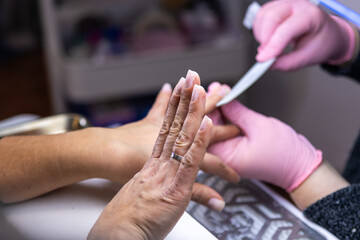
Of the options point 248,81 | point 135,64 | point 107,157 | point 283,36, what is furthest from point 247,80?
point 135,64

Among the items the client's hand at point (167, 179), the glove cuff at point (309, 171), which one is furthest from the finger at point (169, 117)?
the glove cuff at point (309, 171)

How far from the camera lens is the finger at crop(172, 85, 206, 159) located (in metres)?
0.38

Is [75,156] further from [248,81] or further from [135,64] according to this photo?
[135,64]

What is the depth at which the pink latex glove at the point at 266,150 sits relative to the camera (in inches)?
21.3

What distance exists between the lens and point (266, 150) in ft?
1.77

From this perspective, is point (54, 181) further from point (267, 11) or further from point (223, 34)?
point (223, 34)

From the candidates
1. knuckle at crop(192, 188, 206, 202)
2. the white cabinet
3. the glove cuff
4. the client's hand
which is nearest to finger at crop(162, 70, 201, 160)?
the client's hand

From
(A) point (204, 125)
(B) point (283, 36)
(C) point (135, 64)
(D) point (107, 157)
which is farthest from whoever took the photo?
(C) point (135, 64)

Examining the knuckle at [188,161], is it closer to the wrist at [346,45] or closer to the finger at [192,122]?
the finger at [192,122]

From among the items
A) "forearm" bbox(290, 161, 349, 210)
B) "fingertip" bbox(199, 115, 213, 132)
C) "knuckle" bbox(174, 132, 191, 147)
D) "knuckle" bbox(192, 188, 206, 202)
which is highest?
"fingertip" bbox(199, 115, 213, 132)

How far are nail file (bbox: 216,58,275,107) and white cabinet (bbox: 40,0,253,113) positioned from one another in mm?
596

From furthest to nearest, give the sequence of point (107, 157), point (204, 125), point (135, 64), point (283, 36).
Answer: point (135, 64)
point (283, 36)
point (107, 157)
point (204, 125)

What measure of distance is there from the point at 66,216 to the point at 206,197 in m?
0.17

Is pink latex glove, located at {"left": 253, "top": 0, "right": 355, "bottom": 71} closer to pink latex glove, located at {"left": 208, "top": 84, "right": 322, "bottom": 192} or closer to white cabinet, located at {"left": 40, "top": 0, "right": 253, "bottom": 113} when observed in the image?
pink latex glove, located at {"left": 208, "top": 84, "right": 322, "bottom": 192}
